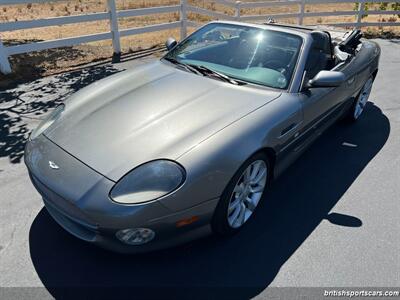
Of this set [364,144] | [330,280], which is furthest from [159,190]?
[364,144]

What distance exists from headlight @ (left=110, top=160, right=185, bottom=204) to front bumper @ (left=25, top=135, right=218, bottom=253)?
0.05 m

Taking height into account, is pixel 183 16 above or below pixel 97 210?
above

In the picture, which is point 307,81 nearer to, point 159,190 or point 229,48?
point 229,48

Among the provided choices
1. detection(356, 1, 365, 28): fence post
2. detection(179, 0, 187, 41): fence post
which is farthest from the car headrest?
detection(356, 1, 365, 28): fence post

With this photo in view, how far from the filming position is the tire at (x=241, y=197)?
2.32 meters

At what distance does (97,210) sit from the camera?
1966 mm

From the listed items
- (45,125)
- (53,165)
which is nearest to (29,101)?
(45,125)

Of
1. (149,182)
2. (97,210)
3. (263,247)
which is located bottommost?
(263,247)

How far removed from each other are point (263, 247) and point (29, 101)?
→ 4356 millimetres

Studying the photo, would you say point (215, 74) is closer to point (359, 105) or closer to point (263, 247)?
point (263, 247)

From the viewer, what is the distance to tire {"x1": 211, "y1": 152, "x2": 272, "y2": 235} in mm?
2320

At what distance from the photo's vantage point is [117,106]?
2756 mm

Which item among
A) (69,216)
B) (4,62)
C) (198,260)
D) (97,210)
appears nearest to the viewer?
(97,210)

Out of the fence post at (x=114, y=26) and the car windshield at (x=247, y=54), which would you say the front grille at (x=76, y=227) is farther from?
the fence post at (x=114, y=26)
